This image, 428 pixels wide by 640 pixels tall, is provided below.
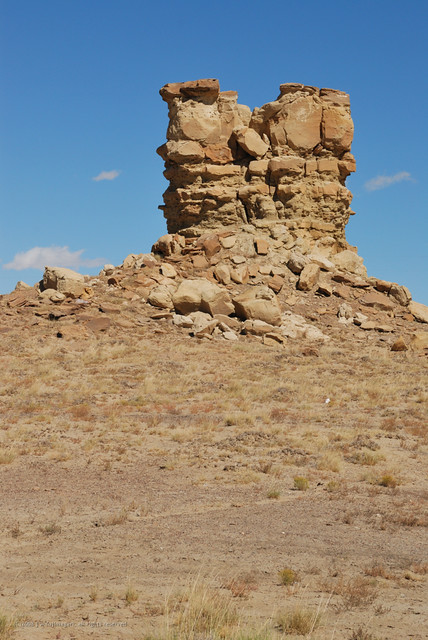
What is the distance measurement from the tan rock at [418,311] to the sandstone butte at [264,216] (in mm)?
67

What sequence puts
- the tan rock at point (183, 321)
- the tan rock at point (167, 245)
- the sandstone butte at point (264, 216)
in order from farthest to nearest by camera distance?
the tan rock at point (167, 245), the sandstone butte at point (264, 216), the tan rock at point (183, 321)

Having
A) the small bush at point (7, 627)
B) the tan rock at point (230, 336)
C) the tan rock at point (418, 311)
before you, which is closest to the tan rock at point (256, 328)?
the tan rock at point (230, 336)

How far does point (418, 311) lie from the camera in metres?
31.8

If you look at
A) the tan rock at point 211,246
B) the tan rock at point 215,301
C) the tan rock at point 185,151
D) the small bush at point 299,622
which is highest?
the tan rock at point 185,151

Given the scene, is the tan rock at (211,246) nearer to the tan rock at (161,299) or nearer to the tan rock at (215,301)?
the tan rock at (161,299)

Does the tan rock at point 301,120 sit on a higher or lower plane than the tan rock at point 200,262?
higher

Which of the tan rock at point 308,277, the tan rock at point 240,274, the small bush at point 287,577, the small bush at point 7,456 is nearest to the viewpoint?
the small bush at point 287,577

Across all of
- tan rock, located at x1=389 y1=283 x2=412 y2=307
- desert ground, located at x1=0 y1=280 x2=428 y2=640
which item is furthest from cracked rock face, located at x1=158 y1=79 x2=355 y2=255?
desert ground, located at x1=0 y1=280 x2=428 y2=640

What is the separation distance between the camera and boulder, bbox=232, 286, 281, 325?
87.8 ft

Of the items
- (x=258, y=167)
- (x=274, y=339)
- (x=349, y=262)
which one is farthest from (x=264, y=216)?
(x=274, y=339)

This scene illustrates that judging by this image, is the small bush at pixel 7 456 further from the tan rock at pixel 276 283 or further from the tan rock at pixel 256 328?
the tan rock at pixel 276 283

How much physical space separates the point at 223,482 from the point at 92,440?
3538 mm

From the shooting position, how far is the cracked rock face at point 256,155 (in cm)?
3181

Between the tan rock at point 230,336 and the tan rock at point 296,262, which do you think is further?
the tan rock at point 296,262
